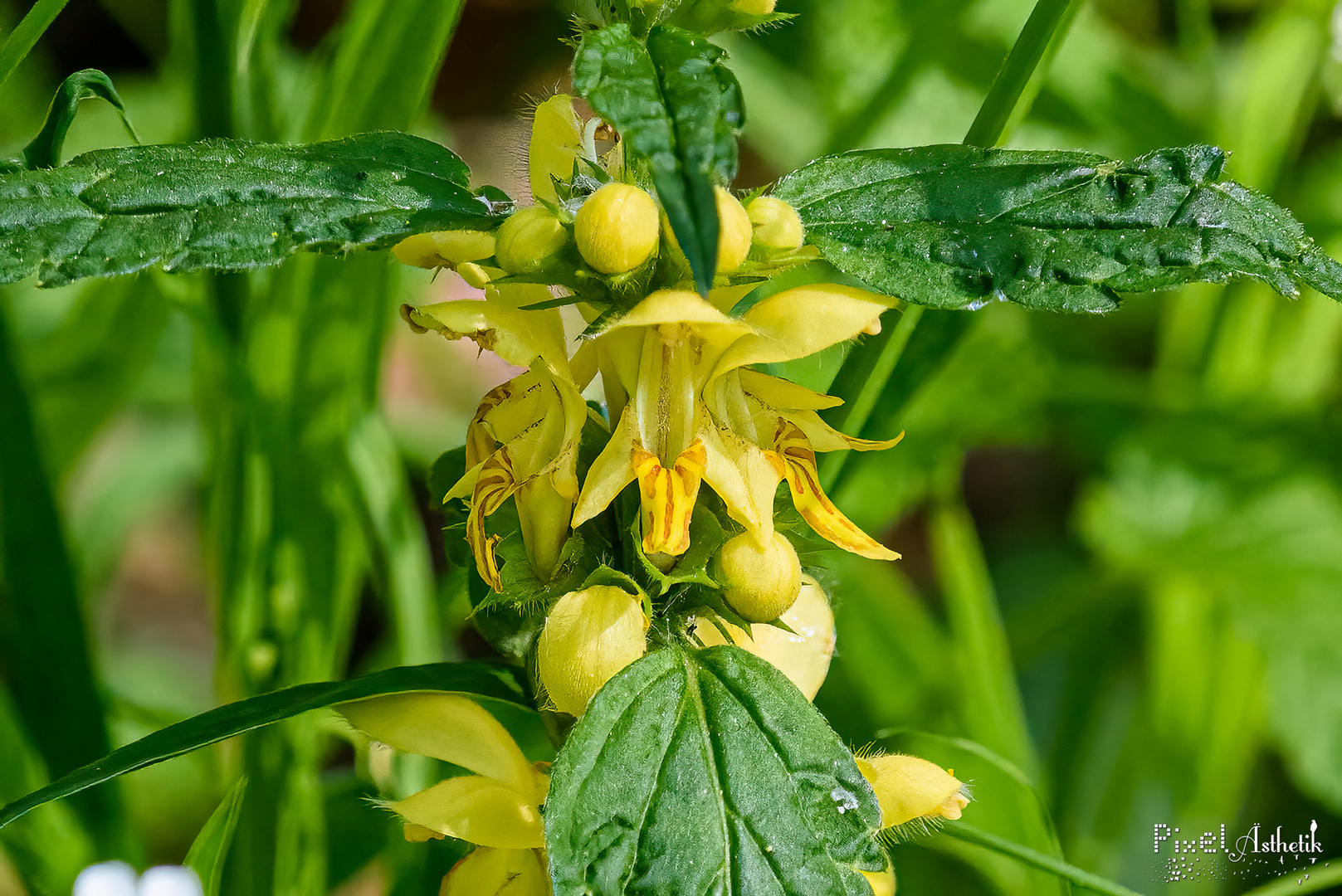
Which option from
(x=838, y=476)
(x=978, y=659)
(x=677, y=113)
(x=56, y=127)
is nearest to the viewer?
(x=677, y=113)

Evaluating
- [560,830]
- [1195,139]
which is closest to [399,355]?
[1195,139]

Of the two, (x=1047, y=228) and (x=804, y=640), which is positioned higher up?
(x=1047, y=228)

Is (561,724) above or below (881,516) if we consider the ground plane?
above

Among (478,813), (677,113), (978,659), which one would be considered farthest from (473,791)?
(978,659)

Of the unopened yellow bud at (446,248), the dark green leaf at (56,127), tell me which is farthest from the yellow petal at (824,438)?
the dark green leaf at (56,127)

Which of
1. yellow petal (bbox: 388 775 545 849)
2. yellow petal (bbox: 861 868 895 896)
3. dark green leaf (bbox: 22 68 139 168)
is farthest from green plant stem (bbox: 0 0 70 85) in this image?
yellow petal (bbox: 861 868 895 896)

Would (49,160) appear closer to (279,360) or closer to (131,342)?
(279,360)

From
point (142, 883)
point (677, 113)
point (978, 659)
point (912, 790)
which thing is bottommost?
point (978, 659)

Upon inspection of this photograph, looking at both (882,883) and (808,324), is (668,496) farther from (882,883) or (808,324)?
(882,883)
